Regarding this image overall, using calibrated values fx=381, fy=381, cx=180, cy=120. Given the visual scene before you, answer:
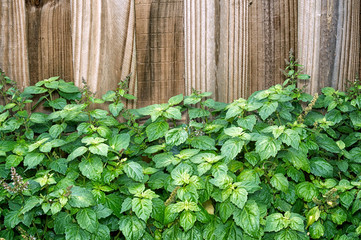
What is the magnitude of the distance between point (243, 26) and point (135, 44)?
84cm

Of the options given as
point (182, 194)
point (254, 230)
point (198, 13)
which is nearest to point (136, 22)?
point (198, 13)

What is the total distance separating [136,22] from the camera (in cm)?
291

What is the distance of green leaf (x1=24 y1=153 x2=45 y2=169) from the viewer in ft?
7.66

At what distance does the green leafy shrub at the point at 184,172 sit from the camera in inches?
86.0

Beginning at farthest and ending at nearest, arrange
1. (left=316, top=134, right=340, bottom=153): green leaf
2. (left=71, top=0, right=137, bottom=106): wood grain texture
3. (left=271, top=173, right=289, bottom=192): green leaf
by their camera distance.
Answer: (left=71, top=0, right=137, bottom=106): wood grain texture → (left=316, top=134, right=340, bottom=153): green leaf → (left=271, top=173, right=289, bottom=192): green leaf

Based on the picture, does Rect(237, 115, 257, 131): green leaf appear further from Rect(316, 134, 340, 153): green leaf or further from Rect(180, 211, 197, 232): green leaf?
Rect(180, 211, 197, 232): green leaf

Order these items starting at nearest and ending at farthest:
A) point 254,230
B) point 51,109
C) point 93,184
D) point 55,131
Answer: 1. point 254,230
2. point 93,184
3. point 55,131
4. point 51,109

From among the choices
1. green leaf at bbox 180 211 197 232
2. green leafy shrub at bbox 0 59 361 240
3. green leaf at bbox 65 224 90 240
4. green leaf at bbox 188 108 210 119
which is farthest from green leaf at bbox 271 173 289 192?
green leaf at bbox 65 224 90 240

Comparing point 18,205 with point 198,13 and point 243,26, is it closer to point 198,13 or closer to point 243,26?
point 198,13

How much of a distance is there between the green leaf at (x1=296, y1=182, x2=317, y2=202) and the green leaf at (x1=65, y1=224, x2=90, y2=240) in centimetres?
132

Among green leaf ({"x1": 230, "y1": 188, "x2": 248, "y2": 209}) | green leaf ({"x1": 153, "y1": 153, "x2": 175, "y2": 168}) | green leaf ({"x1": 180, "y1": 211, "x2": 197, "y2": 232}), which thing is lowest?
green leaf ({"x1": 180, "y1": 211, "x2": 197, "y2": 232})

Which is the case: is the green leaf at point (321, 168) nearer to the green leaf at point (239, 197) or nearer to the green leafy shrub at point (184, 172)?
the green leafy shrub at point (184, 172)

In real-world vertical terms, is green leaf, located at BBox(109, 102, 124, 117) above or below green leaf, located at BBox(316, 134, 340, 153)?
above

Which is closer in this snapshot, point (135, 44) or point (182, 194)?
point (182, 194)
